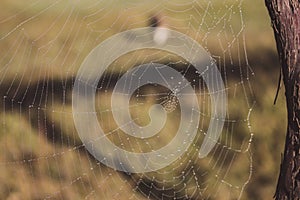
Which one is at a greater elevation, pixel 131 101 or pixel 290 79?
pixel 290 79

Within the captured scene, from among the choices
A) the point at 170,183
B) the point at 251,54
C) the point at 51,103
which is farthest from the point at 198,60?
the point at 51,103

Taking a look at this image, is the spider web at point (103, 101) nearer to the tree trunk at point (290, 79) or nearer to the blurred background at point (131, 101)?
the blurred background at point (131, 101)

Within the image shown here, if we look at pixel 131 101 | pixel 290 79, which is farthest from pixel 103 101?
pixel 290 79

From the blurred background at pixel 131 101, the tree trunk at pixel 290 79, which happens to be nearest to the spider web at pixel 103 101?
the blurred background at pixel 131 101

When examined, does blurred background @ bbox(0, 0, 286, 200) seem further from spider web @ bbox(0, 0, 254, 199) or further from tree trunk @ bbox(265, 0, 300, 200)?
tree trunk @ bbox(265, 0, 300, 200)

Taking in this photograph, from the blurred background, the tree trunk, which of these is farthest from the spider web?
the tree trunk

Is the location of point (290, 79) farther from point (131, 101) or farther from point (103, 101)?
point (103, 101)

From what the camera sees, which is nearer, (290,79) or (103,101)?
(290,79)

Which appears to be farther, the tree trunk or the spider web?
the spider web
